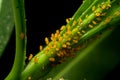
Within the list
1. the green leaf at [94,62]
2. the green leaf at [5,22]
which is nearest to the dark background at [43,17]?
the green leaf at [5,22]

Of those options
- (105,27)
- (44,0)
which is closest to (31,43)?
(44,0)

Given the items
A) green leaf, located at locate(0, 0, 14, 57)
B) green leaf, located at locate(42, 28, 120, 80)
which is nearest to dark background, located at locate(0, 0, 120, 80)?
green leaf, located at locate(0, 0, 14, 57)

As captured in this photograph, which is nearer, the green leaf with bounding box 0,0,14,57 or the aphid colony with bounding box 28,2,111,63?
the aphid colony with bounding box 28,2,111,63

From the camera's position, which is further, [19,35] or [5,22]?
[5,22]

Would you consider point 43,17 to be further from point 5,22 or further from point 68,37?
point 68,37

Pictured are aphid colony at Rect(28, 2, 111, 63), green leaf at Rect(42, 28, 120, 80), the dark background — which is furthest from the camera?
the dark background

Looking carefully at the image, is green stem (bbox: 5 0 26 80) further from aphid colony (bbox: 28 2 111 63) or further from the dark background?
the dark background

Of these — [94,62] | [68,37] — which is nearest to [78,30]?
[68,37]
